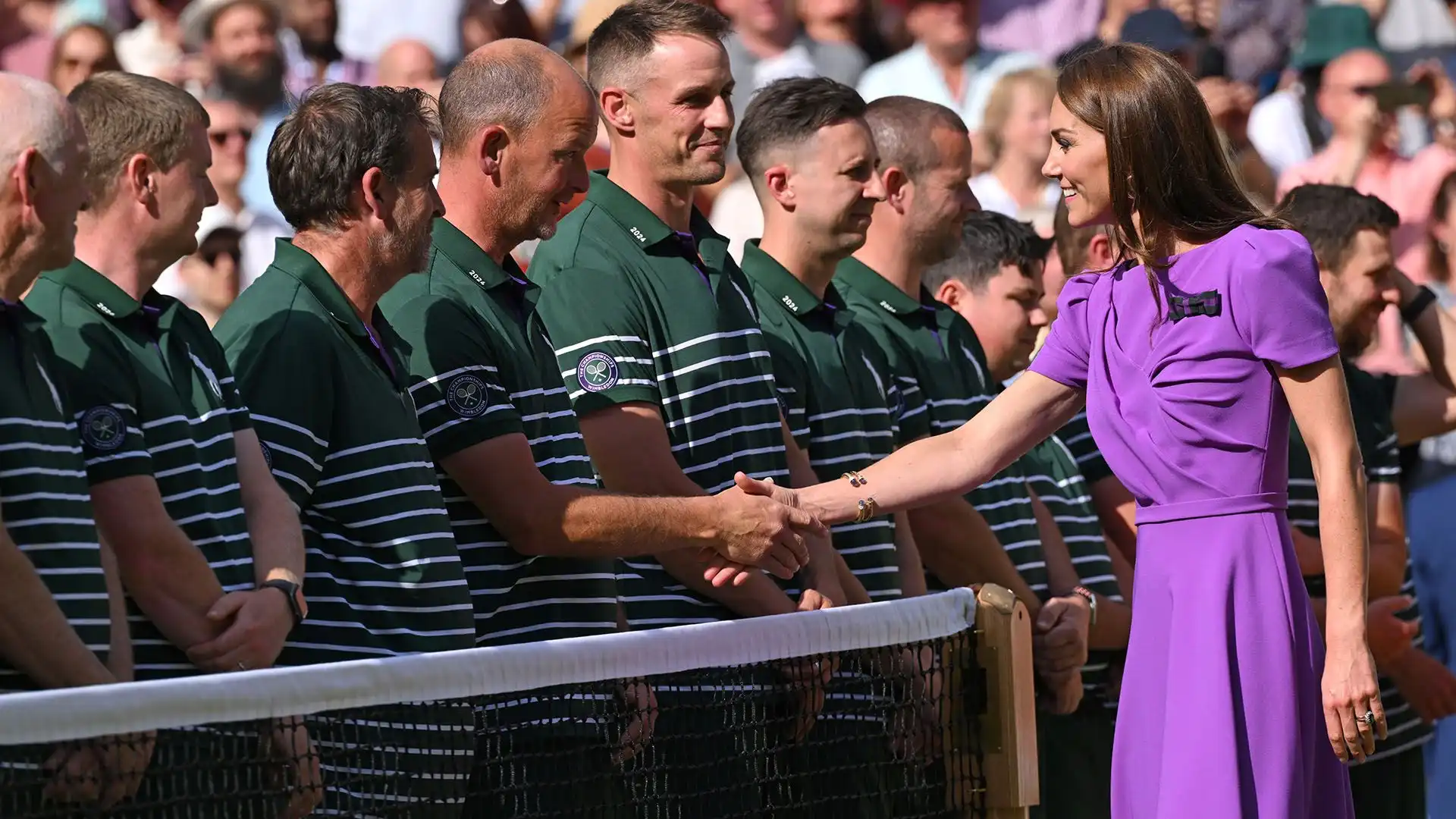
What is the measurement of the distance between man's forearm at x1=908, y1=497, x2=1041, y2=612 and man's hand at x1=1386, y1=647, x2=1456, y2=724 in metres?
2.02

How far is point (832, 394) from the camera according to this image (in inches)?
244

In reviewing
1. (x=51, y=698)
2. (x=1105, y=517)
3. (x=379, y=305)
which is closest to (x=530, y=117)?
(x=379, y=305)

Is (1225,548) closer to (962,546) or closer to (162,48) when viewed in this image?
(962,546)

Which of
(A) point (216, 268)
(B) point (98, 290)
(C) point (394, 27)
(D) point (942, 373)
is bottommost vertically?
(D) point (942, 373)

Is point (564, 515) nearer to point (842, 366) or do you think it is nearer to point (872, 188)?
point (842, 366)

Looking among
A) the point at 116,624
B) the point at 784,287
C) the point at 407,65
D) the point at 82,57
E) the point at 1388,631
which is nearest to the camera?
the point at 116,624

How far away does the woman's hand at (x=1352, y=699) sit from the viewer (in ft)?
14.0

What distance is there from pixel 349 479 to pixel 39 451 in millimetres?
879

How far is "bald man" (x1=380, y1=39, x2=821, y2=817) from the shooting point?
479 cm

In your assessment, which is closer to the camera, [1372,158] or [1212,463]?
[1212,463]

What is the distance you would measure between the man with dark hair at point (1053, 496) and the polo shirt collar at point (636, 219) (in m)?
1.74

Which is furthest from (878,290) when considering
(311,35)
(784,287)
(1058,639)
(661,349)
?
(311,35)

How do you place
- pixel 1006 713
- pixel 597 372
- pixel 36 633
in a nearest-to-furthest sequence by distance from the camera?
pixel 36 633 < pixel 1006 713 < pixel 597 372

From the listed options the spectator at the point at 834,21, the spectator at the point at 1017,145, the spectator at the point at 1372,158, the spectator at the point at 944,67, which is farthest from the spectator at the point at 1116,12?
the spectator at the point at 1017,145
